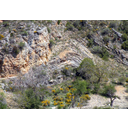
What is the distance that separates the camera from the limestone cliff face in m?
21.1

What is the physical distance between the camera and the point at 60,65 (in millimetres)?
24938

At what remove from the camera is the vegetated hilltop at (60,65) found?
62.7 ft

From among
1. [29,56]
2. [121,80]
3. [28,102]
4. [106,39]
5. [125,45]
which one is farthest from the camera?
[106,39]

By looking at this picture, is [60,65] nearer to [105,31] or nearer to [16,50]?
[16,50]

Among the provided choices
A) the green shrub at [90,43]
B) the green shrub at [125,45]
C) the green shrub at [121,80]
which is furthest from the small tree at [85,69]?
the green shrub at [125,45]

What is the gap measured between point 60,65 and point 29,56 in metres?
5.83

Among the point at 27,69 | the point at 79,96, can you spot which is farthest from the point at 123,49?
the point at 27,69

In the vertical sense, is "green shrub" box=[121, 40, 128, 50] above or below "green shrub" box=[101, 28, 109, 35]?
below

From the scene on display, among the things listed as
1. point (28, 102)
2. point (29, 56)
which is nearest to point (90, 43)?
point (29, 56)

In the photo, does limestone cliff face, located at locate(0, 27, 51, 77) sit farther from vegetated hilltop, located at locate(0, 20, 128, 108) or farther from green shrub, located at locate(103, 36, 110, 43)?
green shrub, located at locate(103, 36, 110, 43)

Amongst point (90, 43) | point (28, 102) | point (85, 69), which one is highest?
point (90, 43)

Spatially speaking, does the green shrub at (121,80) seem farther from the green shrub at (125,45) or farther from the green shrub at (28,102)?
the green shrub at (28,102)

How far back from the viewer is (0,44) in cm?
2188

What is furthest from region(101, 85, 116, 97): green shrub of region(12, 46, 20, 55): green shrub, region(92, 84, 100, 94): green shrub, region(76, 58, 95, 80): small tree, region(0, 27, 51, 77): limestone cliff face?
region(12, 46, 20, 55): green shrub
